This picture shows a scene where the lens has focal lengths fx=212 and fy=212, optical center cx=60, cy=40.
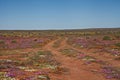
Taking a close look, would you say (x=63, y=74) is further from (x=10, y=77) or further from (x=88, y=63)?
(x=88, y=63)

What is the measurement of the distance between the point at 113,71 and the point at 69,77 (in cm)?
467

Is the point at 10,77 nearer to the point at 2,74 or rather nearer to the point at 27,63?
the point at 2,74

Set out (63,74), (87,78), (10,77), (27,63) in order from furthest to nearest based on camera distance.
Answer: (27,63)
(63,74)
(87,78)
(10,77)

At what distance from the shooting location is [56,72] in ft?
61.3

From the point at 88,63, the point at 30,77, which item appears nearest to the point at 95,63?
the point at 88,63

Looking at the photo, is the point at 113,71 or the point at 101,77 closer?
the point at 101,77

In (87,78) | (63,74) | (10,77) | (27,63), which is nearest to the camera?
(10,77)

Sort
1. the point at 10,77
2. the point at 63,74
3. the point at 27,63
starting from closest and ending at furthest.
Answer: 1. the point at 10,77
2. the point at 63,74
3. the point at 27,63

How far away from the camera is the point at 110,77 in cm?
1692

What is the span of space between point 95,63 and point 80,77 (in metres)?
7.69

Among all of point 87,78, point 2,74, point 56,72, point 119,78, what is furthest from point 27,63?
point 119,78

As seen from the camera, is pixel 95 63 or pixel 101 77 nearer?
pixel 101 77

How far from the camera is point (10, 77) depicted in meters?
15.3

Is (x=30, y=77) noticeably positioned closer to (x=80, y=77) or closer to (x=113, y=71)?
(x=80, y=77)
